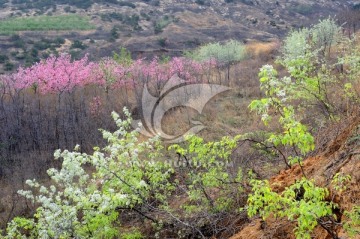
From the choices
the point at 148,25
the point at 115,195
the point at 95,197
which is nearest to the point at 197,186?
the point at 115,195

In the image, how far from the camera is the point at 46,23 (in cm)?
4953

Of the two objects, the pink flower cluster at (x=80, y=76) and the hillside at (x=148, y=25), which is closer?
the pink flower cluster at (x=80, y=76)

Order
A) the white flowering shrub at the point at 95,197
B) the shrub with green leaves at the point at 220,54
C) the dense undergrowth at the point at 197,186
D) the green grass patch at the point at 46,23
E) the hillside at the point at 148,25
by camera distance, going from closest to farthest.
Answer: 1. the dense undergrowth at the point at 197,186
2. the white flowering shrub at the point at 95,197
3. the shrub with green leaves at the point at 220,54
4. the hillside at the point at 148,25
5. the green grass patch at the point at 46,23

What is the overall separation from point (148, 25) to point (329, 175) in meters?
51.5

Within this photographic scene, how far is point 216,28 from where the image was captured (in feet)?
176

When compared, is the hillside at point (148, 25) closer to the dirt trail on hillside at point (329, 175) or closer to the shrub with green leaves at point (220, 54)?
the shrub with green leaves at point (220, 54)

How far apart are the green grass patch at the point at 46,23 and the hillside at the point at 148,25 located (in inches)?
12.8

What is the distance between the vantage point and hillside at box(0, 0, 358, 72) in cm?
4172

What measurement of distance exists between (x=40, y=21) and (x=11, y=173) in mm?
40446

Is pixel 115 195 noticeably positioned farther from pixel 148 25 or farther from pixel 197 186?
pixel 148 25

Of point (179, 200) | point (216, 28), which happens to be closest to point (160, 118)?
point (179, 200)

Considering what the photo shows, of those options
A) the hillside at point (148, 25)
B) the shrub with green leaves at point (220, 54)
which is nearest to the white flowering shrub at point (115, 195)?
the shrub with green leaves at point (220, 54)

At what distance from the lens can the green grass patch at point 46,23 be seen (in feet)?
153

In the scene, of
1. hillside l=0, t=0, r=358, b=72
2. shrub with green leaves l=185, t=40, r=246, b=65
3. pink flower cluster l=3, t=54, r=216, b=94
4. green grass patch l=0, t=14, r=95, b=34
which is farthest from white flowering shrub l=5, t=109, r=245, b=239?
green grass patch l=0, t=14, r=95, b=34
